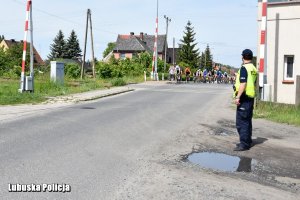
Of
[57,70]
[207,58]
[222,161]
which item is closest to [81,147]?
[222,161]

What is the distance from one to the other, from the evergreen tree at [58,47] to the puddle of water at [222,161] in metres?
109

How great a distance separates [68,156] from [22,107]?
824 centimetres

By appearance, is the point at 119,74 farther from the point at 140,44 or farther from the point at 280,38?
the point at 140,44

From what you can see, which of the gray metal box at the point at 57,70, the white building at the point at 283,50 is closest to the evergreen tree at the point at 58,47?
the gray metal box at the point at 57,70

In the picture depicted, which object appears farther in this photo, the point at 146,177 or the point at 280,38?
the point at 280,38

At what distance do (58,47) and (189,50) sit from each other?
1442 inches

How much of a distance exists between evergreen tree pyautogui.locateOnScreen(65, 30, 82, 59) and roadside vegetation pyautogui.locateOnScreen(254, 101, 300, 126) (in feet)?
338

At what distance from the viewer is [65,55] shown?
114 m

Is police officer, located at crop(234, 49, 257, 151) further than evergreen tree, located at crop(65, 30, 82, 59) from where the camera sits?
No

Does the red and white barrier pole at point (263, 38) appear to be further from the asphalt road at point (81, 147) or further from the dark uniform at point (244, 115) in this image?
the dark uniform at point (244, 115)

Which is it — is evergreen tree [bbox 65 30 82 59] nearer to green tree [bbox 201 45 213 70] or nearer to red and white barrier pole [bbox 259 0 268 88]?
green tree [bbox 201 45 213 70]

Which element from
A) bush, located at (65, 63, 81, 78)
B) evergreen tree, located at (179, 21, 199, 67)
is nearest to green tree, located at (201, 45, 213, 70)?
evergreen tree, located at (179, 21, 199, 67)

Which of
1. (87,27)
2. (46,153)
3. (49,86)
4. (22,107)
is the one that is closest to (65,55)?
(87,27)

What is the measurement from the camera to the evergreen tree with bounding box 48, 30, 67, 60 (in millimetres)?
112625
